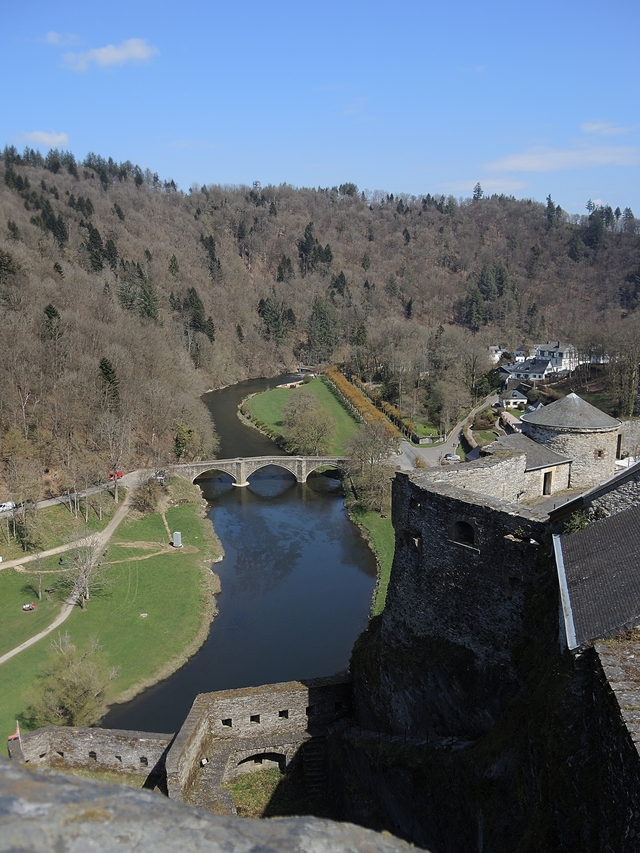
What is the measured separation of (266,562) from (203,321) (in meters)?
64.3

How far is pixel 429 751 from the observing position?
11992mm

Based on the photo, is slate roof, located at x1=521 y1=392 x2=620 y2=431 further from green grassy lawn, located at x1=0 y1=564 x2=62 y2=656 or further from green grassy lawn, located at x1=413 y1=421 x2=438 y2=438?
green grassy lawn, located at x1=413 y1=421 x2=438 y2=438

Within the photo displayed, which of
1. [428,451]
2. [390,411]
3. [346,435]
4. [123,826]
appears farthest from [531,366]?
[123,826]

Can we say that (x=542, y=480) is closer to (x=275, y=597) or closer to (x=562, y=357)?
(x=275, y=597)

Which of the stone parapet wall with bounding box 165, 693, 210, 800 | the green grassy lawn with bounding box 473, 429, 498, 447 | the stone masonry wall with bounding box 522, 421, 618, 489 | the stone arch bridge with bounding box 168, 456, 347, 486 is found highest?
the stone masonry wall with bounding box 522, 421, 618, 489

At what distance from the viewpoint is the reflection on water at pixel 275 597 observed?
24.9 meters

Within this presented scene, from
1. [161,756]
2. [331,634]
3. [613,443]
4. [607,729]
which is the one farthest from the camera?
[331,634]

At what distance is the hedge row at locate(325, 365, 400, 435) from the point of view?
6069cm

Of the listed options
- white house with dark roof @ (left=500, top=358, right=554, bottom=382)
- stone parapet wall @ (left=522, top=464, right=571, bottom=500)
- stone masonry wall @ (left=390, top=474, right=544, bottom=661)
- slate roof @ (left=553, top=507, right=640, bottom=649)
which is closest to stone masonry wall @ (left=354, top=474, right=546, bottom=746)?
stone masonry wall @ (left=390, top=474, right=544, bottom=661)

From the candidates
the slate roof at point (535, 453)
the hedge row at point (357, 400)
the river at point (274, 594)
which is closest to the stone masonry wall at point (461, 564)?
the slate roof at point (535, 453)

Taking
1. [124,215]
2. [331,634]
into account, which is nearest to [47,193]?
[124,215]

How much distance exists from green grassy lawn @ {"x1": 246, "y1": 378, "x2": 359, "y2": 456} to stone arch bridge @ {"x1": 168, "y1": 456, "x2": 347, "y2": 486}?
18.3 feet

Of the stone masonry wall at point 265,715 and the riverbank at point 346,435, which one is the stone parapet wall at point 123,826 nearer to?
the stone masonry wall at point 265,715

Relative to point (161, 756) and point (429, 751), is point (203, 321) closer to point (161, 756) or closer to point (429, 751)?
point (161, 756)
